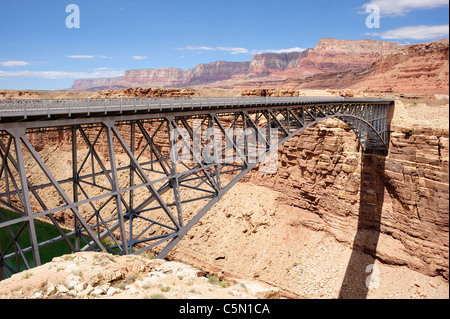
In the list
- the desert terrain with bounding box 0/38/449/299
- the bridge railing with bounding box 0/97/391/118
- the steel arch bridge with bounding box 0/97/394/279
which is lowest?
the desert terrain with bounding box 0/38/449/299

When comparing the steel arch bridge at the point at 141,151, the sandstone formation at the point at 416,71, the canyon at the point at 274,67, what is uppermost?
the canyon at the point at 274,67

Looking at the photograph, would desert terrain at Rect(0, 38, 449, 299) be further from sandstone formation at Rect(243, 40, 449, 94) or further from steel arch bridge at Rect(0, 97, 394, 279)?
sandstone formation at Rect(243, 40, 449, 94)

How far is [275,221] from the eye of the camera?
31484 mm

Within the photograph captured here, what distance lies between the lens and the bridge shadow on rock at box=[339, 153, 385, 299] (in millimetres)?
26516

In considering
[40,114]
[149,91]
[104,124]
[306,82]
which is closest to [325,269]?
[104,124]

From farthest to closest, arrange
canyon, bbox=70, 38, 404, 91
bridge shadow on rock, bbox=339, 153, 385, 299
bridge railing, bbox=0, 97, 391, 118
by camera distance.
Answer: canyon, bbox=70, 38, 404, 91 → bridge shadow on rock, bbox=339, 153, 385, 299 → bridge railing, bbox=0, 97, 391, 118

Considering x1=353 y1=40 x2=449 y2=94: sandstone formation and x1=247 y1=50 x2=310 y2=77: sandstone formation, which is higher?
x1=247 y1=50 x2=310 y2=77: sandstone formation

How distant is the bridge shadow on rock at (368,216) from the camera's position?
2652cm

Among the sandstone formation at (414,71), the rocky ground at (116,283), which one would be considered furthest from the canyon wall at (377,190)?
the sandstone formation at (414,71)

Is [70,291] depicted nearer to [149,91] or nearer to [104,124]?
[104,124]

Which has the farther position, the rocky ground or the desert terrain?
the desert terrain

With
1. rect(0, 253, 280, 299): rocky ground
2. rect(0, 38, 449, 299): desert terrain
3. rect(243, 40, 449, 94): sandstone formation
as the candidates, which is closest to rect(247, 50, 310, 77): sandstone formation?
rect(243, 40, 449, 94): sandstone formation

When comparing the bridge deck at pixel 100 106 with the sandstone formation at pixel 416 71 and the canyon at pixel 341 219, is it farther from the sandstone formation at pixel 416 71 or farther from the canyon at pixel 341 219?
the sandstone formation at pixel 416 71
